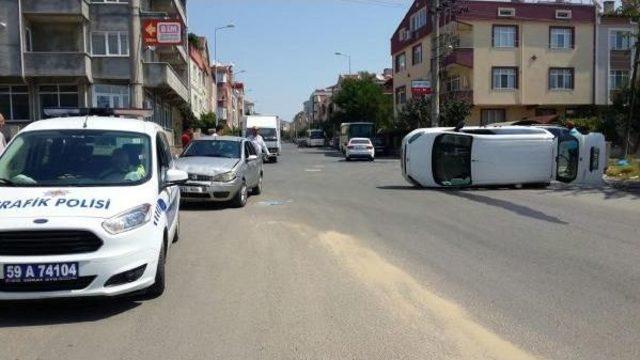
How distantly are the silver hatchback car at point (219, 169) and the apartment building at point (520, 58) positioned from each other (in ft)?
118

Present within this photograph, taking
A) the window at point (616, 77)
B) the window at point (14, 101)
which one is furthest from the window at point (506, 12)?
the window at point (14, 101)

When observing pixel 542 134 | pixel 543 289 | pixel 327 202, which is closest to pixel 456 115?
pixel 542 134

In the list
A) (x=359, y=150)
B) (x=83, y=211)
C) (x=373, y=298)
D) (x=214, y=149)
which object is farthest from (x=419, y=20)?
(x=83, y=211)

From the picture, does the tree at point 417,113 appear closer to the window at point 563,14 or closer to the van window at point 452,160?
the window at point 563,14

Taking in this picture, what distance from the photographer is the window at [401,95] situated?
63253 mm

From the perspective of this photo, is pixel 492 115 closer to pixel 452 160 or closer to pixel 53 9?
pixel 53 9

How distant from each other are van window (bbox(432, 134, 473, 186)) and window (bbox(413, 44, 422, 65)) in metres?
41.2

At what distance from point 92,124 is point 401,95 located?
58.5 metres

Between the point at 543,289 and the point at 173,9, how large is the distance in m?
46.8

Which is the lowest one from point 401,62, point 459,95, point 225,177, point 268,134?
point 225,177

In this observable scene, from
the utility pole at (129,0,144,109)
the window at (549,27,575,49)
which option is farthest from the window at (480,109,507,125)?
the utility pole at (129,0,144,109)

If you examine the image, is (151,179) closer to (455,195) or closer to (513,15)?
(455,195)

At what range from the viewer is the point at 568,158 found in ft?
61.8

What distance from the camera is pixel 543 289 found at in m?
6.92
